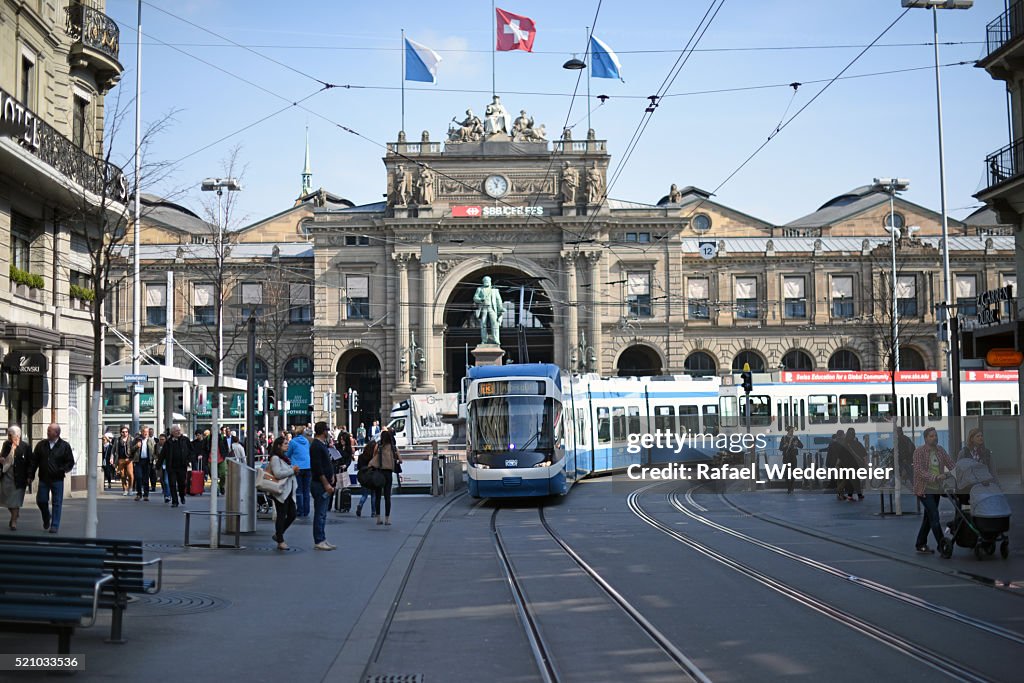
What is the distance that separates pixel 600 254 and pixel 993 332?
46627 mm

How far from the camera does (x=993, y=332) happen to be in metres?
29.1

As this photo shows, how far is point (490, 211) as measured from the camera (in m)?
73.7

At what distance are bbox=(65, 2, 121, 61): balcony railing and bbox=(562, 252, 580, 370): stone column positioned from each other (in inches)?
1793

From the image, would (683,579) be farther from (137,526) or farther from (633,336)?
(633,336)

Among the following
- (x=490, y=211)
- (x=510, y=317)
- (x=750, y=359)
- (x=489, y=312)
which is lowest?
(x=750, y=359)

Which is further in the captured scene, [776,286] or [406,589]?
[776,286]

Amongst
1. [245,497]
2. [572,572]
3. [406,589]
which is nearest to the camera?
[406,589]

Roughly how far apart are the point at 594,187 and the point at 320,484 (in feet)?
192

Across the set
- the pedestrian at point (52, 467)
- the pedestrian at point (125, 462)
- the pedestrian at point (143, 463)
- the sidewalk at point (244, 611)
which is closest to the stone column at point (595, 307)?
the pedestrian at point (125, 462)

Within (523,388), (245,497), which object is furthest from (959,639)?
(523,388)

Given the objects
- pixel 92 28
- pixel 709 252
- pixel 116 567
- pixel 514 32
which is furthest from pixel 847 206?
pixel 116 567

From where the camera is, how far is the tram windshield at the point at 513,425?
27.5 meters

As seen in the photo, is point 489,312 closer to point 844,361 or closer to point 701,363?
point 701,363

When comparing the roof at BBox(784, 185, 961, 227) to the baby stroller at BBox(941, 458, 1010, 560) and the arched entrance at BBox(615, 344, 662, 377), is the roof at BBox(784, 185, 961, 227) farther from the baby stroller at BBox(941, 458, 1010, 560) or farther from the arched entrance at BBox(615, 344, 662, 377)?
the baby stroller at BBox(941, 458, 1010, 560)
